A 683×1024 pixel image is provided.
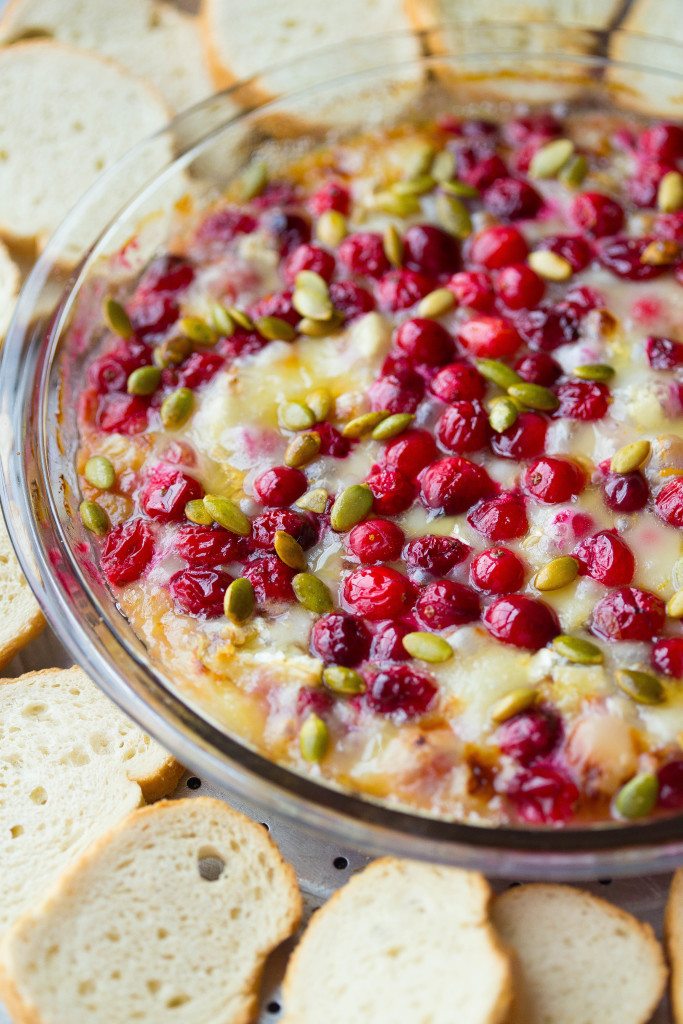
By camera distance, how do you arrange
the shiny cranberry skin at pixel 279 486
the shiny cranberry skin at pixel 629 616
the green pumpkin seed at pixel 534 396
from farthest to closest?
1. the green pumpkin seed at pixel 534 396
2. the shiny cranberry skin at pixel 279 486
3. the shiny cranberry skin at pixel 629 616

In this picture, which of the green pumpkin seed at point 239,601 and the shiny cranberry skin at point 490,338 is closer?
the green pumpkin seed at point 239,601

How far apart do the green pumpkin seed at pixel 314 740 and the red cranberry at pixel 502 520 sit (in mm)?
657

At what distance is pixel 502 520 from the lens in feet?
8.61

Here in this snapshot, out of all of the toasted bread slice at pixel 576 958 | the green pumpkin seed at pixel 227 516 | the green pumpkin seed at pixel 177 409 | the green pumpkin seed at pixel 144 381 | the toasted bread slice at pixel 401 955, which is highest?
the green pumpkin seed at pixel 144 381

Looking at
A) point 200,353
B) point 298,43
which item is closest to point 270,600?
point 200,353

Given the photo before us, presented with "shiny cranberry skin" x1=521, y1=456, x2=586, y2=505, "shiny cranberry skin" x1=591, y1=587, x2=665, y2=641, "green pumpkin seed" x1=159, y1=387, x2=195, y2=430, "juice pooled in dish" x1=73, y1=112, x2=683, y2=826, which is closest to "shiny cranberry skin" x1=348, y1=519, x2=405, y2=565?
"juice pooled in dish" x1=73, y1=112, x2=683, y2=826

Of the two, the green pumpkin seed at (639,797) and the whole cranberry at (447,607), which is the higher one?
the whole cranberry at (447,607)

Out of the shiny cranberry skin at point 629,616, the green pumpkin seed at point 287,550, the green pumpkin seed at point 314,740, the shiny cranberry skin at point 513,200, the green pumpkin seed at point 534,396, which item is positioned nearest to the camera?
the green pumpkin seed at point 314,740

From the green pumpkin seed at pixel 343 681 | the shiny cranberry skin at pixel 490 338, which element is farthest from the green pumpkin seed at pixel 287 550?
the shiny cranberry skin at pixel 490 338

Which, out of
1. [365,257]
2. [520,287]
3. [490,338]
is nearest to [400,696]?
[490,338]

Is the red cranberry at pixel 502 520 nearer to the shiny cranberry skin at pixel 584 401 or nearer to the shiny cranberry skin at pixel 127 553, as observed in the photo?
the shiny cranberry skin at pixel 584 401

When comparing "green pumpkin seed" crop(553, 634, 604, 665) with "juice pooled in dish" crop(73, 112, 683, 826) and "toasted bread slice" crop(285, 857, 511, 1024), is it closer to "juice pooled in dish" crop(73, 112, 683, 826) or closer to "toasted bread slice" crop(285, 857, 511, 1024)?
"juice pooled in dish" crop(73, 112, 683, 826)

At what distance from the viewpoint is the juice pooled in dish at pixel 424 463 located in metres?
2.36

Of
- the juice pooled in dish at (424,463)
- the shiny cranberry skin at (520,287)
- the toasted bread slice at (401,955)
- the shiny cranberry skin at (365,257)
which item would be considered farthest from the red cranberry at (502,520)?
the shiny cranberry skin at (365,257)
